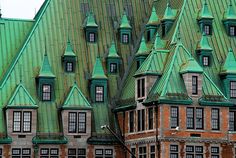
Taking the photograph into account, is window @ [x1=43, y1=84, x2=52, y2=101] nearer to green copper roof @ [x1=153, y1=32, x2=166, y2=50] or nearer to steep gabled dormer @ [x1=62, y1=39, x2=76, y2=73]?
steep gabled dormer @ [x1=62, y1=39, x2=76, y2=73]

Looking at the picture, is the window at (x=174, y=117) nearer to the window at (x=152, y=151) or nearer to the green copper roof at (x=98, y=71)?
the window at (x=152, y=151)

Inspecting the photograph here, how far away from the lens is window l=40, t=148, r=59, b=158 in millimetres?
100688

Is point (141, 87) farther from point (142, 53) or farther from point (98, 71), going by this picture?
point (98, 71)

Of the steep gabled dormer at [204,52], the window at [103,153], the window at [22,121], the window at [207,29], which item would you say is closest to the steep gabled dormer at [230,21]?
the window at [207,29]

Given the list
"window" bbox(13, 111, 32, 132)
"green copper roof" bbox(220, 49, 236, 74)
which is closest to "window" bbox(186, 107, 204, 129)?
"green copper roof" bbox(220, 49, 236, 74)

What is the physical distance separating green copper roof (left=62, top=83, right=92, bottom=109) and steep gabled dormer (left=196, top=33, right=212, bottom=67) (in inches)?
437

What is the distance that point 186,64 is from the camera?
97375 mm

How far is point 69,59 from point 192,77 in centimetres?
1358

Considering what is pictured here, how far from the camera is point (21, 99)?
329ft

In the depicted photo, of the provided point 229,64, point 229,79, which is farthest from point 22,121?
point 229,64

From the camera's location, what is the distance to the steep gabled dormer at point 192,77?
96562 mm

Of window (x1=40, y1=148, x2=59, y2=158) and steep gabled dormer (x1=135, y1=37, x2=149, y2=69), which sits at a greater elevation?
steep gabled dormer (x1=135, y1=37, x2=149, y2=69)

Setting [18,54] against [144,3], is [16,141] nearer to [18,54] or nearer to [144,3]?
[18,54]

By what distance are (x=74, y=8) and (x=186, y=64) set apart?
52.8 ft
